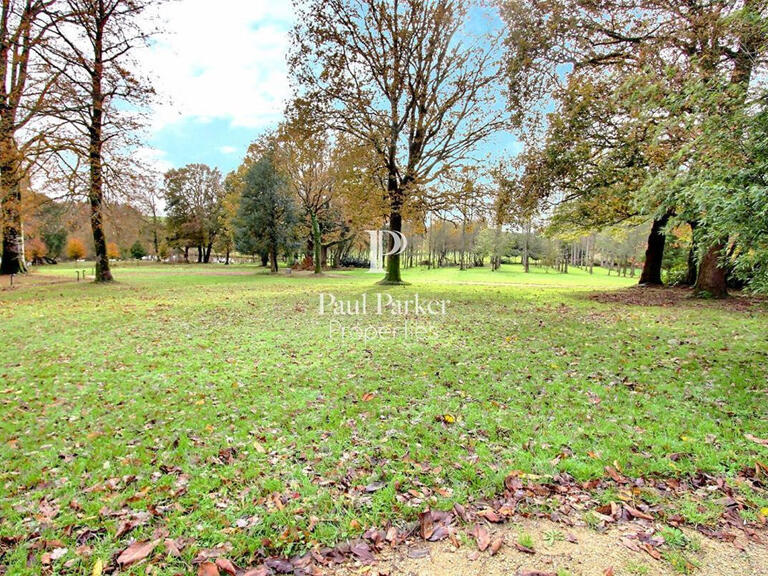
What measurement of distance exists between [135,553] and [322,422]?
208cm

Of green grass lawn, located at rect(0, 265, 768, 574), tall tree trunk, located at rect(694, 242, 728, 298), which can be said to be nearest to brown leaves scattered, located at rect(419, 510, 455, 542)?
green grass lawn, located at rect(0, 265, 768, 574)

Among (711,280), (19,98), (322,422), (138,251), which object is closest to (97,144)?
(19,98)

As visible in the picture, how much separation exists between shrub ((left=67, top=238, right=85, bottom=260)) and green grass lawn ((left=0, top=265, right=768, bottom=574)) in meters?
58.3

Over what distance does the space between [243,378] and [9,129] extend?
17.5 metres

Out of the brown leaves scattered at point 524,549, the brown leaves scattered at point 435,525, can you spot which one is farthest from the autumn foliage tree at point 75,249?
the brown leaves scattered at point 524,549

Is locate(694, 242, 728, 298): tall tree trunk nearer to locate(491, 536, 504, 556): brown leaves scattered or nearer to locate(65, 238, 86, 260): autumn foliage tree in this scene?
locate(491, 536, 504, 556): brown leaves scattered

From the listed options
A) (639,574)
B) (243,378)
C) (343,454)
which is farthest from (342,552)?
(243,378)

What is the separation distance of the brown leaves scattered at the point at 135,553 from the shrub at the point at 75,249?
218 feet

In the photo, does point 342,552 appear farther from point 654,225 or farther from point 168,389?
point 654,225

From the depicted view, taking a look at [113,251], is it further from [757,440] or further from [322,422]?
[757,440]

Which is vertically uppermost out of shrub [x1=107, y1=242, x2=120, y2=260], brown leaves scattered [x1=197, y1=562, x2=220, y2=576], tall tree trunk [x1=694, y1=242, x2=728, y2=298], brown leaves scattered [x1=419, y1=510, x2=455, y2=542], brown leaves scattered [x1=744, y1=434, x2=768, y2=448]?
shrub [x1=107, y1=242, x2=120, y2=260]

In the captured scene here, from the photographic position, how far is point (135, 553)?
2400mm

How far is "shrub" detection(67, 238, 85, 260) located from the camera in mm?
53438

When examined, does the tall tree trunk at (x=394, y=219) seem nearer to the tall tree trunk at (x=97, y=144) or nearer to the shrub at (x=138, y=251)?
the tall tree trunk at (x=97, y=144)
